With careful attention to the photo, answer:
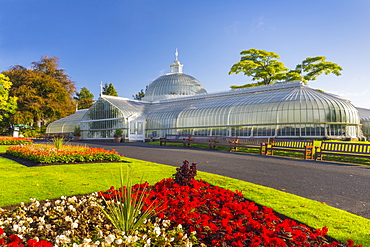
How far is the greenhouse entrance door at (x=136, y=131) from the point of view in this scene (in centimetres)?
3625

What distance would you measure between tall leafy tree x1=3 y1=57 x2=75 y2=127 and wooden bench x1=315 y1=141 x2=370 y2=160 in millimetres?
41608

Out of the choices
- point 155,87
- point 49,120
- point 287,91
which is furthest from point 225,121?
point 49,120

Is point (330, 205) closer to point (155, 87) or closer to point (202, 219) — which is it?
point (202, 219)

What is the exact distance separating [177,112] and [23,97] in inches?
1025

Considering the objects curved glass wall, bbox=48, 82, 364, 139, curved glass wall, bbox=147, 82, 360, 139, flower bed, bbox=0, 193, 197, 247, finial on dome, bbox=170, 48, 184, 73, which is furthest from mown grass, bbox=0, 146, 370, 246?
finial on dome, bbox=170, 48, 184, 73

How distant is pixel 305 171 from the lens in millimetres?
10906

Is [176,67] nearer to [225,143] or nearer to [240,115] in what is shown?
[240,115]

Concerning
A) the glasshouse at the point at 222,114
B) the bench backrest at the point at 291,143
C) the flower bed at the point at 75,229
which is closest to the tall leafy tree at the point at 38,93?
the glasshouse at the point at 222,114

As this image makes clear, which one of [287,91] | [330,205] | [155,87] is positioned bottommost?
[330,205]

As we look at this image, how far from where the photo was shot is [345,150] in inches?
608

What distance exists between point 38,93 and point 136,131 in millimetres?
21567

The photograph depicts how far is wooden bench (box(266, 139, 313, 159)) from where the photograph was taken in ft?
52.1

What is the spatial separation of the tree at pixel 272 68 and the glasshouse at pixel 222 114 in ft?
29.8

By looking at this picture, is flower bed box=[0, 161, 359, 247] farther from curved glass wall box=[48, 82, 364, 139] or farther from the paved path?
curved glass wall box=[48, 82, 364, 139]
